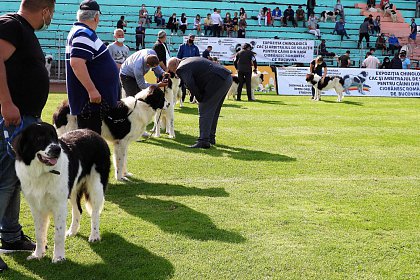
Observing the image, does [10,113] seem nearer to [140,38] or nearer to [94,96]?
[94,96]

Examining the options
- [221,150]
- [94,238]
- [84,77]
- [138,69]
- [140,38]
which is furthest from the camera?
[140,38]

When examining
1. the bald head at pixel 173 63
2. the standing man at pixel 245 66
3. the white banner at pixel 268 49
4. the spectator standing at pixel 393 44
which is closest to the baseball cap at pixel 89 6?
the bald head at pixel 173 63

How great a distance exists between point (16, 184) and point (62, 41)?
2194cm

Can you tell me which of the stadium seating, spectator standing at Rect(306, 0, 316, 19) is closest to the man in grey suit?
the stadium seating

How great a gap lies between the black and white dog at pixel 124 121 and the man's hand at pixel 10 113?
2.71 m

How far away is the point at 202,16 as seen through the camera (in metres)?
33.4

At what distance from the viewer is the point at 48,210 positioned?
4434mm

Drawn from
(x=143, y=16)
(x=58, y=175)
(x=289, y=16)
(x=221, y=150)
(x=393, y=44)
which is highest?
(x=289, y=16)

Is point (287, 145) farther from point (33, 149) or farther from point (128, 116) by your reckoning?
point (33, 149)

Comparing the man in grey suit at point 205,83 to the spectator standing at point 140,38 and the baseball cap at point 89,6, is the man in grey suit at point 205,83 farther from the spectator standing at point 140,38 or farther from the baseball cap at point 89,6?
the spectator standing at point 140,38

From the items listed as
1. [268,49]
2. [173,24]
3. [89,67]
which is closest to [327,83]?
[268,49]

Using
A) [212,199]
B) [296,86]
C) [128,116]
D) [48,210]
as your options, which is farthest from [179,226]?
[296,86]

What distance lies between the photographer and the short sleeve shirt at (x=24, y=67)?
13.7ft

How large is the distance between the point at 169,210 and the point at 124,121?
184 cm
